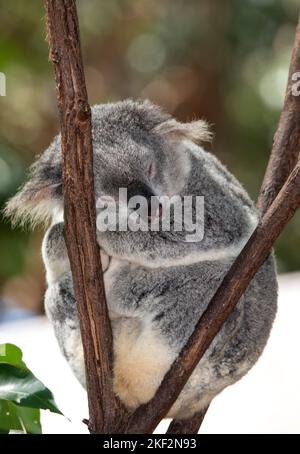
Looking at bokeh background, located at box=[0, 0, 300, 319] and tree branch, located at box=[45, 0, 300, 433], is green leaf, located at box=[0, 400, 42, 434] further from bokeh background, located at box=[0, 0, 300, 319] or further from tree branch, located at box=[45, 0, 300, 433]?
bokeh background, located at box=[0, 0, 300, 319]

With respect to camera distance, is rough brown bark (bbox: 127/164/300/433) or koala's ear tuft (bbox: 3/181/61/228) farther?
koala's ear tuft (bbox: 3/181/61/228)

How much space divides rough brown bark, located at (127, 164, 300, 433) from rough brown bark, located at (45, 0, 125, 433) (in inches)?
13.0

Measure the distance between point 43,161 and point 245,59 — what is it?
8703 millimetres

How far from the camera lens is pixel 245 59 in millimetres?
12430

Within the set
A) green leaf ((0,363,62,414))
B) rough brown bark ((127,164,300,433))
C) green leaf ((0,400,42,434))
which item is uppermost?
rough brown bark ((127,164,300,433))

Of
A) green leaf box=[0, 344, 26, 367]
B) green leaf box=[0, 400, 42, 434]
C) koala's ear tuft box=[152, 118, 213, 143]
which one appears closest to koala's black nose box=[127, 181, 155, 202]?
koala's ear tuft box=[152, 118, 213, 143]

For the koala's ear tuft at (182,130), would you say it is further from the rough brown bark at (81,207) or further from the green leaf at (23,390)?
the green leaf at (23,390)

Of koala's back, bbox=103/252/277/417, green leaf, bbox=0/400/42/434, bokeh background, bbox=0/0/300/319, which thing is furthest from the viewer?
bokeh background, bbox=0/0/300/319

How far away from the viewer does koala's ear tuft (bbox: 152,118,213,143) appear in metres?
4.45

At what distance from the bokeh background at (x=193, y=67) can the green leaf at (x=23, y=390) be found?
7975 millimetres

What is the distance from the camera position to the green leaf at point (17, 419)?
3557 mm

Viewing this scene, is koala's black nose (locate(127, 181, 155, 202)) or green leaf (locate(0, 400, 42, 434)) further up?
koala's black nose (locate(127, 181, 155, 202))
